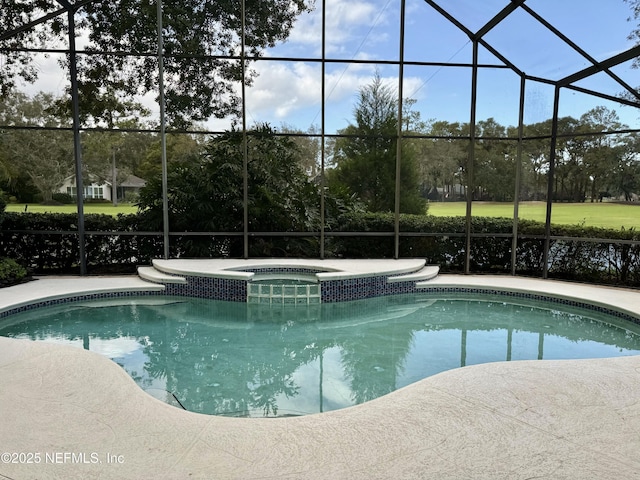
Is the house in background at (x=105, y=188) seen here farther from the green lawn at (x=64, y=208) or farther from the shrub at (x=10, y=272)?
the shrub at (x=10, y=272)

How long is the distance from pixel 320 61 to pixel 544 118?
14.0 ft

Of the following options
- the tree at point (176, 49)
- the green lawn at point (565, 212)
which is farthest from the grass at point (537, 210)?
the tree at point (176, 49)

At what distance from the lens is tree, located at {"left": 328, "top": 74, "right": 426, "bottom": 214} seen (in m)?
9.08

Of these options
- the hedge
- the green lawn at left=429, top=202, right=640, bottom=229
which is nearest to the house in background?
the hedge

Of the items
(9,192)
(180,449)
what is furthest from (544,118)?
(9,192)

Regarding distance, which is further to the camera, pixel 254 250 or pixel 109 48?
pixel 254 250

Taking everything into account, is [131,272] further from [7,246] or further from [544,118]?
[544,118]

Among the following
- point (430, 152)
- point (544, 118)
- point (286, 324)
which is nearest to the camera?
point (286, 324)

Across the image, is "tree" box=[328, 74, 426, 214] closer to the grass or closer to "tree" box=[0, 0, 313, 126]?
the grass

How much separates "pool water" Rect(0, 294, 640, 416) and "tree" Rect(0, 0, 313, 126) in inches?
154

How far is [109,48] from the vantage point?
27.6ft

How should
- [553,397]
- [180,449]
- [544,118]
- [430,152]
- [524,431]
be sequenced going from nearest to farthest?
[180,449]
[524,431]
[553,397]
[544,118]
[430,152]

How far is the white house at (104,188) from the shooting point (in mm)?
8516

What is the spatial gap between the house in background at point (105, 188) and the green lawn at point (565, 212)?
19.1 ft
